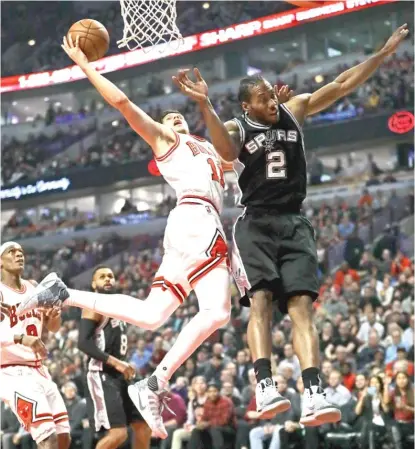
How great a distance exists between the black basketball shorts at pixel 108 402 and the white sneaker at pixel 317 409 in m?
3.36

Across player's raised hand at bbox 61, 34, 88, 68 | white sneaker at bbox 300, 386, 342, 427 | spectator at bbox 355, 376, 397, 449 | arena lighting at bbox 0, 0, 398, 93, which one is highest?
arena lighting at bbox 0, 0, 398, 93

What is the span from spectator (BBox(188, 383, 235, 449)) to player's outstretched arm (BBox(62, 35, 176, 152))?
5.96 metres

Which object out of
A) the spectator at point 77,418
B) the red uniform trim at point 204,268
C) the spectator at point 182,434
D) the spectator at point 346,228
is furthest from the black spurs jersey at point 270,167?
the spectator at point 346,228

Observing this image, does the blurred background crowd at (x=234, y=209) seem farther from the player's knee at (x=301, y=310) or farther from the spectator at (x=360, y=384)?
the player's knee at (x=301, y=310)

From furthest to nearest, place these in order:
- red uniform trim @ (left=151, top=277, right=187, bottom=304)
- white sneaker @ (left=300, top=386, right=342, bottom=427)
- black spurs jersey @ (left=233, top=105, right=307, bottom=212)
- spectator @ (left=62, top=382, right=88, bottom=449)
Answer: spectator @ (left=62, top=382, right=88, bottom=449), red uniform trim @ (left=151, top=277, right=187, bottom=304), black spurs jersey @ (left=233, top=105, right=307, bottom=212), white sneaker @ (left=300, top=386, right=342, bottom=427)

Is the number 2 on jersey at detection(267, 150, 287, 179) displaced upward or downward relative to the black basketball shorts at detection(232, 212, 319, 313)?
upward

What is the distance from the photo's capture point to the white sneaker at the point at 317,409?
5.95 meters

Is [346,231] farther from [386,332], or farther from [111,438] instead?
[111,438]

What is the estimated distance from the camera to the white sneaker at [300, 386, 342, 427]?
5945mm

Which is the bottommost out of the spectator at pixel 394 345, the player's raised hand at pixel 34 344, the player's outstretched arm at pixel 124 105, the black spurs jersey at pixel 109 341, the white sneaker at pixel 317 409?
the spectator at pixel 394 345

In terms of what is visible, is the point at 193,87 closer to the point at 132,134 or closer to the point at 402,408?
the point at 402,408

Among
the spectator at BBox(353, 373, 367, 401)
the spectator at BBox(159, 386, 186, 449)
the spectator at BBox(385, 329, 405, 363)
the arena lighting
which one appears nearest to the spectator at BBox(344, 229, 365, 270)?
the spectator at BBox(385, 329, 405, 363)

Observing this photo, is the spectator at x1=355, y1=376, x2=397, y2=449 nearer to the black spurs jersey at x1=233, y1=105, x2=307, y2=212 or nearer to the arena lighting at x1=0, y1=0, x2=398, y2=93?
the black spurs jersey at x1=233, y1=105, x2=307, y2=212

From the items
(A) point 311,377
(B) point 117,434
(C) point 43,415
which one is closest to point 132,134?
(B) point 117,434
